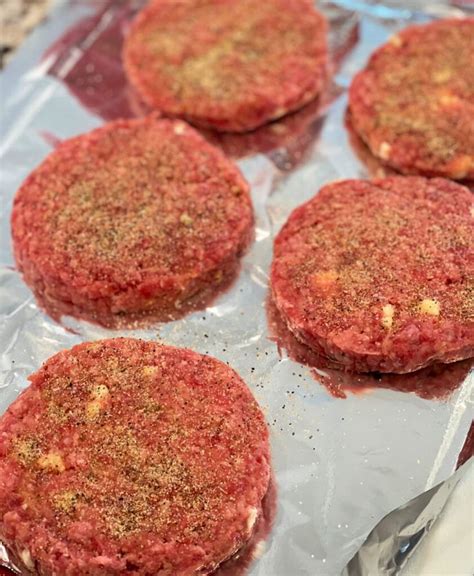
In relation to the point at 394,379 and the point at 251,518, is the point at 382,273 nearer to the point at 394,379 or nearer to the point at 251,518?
the point at 394,379

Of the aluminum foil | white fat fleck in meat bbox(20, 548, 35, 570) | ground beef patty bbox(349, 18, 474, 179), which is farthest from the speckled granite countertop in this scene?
white fat fleck in meat bbox(20, 548, 35, 570)

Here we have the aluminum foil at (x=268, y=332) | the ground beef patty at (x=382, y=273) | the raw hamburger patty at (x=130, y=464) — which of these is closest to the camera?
the raw hamburger patty at (x=130, y=464)

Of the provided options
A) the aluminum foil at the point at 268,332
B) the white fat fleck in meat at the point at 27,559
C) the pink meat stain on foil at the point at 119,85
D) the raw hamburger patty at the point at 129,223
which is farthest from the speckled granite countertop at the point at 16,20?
the white fat fleck in meat at the point at 27,559

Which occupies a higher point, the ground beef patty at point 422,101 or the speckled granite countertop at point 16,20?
the speckled granite countertop at point 16,20

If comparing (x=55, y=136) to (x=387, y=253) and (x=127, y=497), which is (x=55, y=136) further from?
(x=127, y=497)

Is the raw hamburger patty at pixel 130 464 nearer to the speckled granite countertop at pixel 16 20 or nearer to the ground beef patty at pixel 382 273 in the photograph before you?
the ground beef patty at pixel 382 273

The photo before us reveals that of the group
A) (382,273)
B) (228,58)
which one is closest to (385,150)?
(382,273)

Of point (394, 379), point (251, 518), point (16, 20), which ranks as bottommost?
point (394, 379)

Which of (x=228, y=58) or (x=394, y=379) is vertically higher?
(x=228, y=58)
